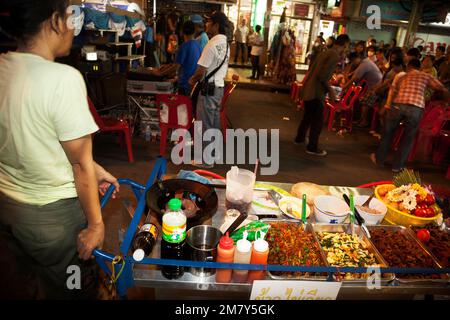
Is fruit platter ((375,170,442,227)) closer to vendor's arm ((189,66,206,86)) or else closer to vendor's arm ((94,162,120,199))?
vendor's arm ((94,162,120,199))

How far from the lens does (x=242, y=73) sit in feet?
45.3

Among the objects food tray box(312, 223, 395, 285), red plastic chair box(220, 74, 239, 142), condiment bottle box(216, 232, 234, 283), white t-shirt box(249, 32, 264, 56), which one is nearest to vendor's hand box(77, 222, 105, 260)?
condiment bottle box(216, 232, 234, 283)

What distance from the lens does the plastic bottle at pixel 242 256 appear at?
5.20 feet

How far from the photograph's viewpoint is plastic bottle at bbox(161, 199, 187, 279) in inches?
61.1

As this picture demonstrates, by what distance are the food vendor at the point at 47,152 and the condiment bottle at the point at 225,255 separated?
24.5 inches

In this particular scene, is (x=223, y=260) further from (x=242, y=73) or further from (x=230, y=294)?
(x=242, y=73)

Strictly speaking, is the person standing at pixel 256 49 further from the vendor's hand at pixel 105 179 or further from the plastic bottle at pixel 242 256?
the plastic bottle at pixel 242 256

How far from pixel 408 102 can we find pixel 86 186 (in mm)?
5297

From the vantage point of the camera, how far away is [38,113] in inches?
52.1

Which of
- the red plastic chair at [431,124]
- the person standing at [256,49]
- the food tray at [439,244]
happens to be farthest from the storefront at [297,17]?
the food tray at [439,244]

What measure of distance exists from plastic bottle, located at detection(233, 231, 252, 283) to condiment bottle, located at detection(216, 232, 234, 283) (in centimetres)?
3

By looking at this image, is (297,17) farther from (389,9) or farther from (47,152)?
(47,152)
